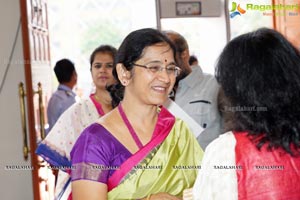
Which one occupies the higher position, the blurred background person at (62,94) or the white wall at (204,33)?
the white wall at (204,33)

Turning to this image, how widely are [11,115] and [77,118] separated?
0.46 meters

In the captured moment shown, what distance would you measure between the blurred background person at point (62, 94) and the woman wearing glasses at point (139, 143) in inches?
74.3

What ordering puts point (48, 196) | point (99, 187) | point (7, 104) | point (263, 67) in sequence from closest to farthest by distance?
point (263, 67)
point (99, 187)
point (7, 104)
point (48, 196)

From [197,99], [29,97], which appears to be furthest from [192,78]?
[29,97]

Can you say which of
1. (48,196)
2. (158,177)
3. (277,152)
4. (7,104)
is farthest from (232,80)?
(48,196)

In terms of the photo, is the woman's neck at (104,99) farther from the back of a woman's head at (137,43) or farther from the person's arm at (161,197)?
the person's arm at (161,197)

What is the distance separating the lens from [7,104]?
244cm

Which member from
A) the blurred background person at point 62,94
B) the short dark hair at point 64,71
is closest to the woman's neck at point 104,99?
the blurred background person at point 62,94

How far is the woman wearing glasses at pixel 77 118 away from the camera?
1992 millimetres

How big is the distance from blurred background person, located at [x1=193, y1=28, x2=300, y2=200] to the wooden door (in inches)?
59.8

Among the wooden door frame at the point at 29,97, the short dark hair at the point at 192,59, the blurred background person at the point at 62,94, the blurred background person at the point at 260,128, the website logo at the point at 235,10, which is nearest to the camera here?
the blurred background person at the point at 260,128

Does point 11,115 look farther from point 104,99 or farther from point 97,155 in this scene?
point 97,155

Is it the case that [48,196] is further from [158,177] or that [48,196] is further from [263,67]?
[263,67]

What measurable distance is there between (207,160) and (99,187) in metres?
0.32
